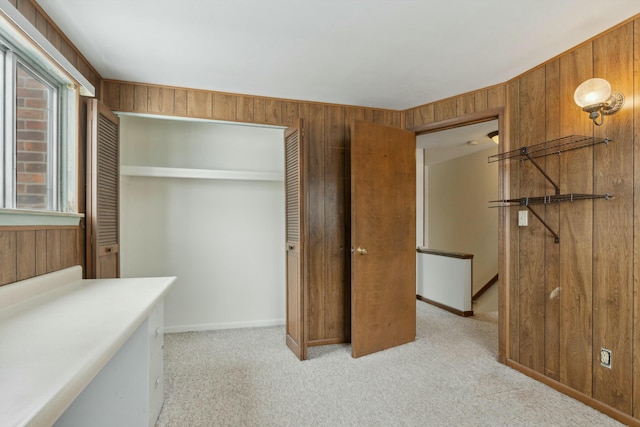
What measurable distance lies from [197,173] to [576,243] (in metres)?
3.12

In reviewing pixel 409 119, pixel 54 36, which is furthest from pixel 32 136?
pixel 409 119

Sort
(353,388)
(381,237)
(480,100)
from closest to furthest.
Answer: (353,388) → (480,100) → (381,237)

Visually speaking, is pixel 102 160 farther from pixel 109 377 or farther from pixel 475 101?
pixel 475 101

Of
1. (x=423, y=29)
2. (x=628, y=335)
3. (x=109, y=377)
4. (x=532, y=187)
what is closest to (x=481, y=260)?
(x=532, y=187)

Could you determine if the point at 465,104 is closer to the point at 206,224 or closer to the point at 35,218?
the point at 206,224

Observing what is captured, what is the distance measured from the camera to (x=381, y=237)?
9.55 feet

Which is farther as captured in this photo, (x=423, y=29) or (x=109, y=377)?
(x=423, y=29)

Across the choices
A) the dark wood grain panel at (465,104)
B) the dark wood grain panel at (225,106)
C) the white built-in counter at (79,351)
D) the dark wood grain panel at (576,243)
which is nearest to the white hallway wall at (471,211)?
the dark wood grain panel at (465,104)

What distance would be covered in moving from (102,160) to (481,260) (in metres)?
5.09

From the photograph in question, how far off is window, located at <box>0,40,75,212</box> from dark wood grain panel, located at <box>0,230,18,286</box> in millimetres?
159

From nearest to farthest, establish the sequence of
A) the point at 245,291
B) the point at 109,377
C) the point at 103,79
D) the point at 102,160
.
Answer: the point at 109,377 < the point at 102,160 < the point at 103,79 < the point at 245,291

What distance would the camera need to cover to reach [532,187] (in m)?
2.43

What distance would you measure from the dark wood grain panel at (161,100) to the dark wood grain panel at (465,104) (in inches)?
96.7

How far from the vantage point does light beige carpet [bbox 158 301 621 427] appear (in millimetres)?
1902
